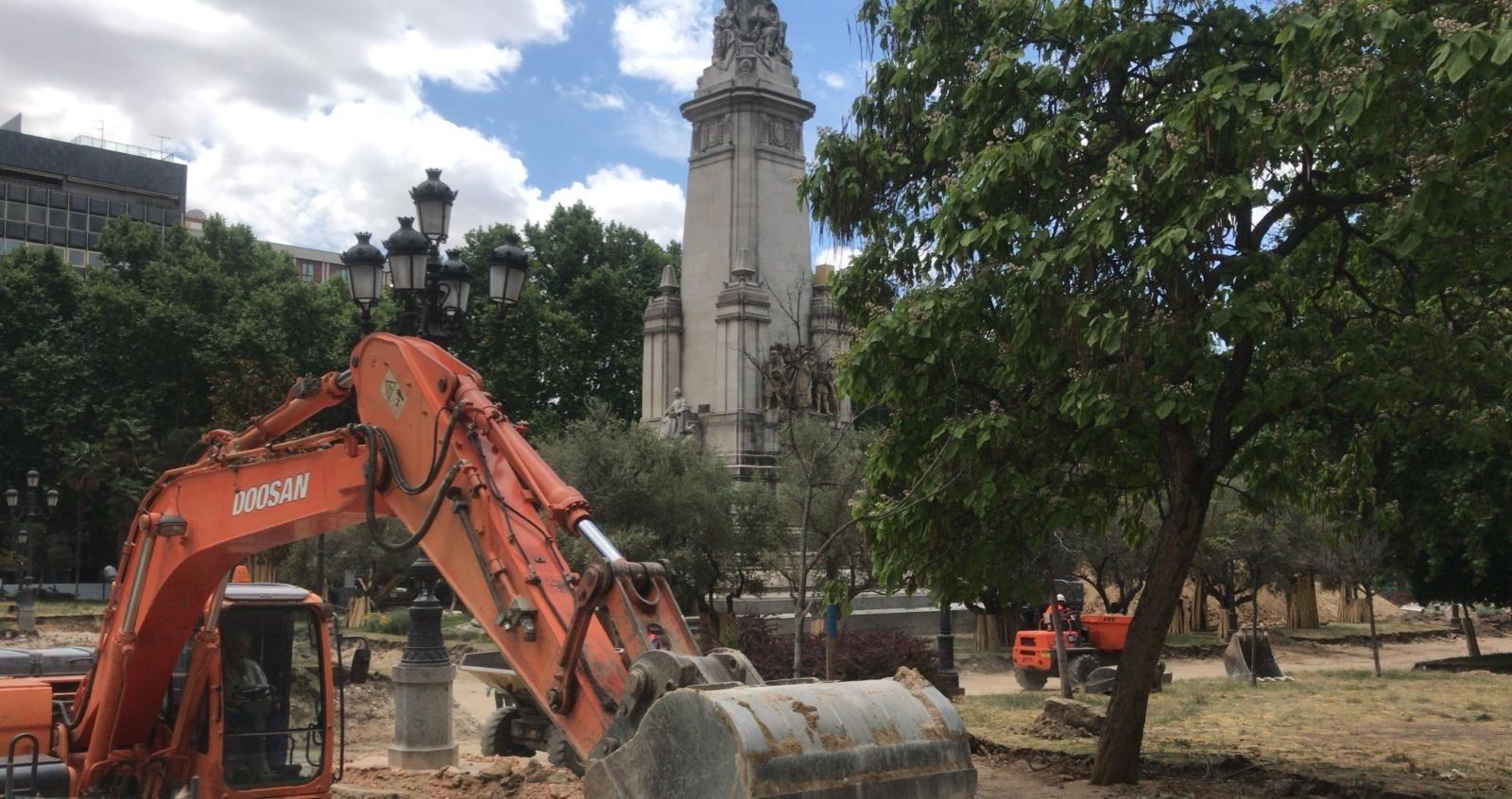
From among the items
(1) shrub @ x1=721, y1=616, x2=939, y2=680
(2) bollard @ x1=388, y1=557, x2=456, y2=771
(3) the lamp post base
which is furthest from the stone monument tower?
(2) bollard @ x1=388, y1=557, x2=456, y2=771

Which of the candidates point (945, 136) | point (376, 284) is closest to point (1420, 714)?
point (945, 136)

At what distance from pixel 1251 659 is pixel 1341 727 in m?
8.15

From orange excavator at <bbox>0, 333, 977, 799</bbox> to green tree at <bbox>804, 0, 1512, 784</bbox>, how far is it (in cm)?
473

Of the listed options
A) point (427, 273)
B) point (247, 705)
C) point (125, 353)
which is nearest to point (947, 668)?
point (427, 273)

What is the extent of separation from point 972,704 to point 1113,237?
12408 mm

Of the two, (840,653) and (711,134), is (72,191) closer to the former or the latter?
(711,134)

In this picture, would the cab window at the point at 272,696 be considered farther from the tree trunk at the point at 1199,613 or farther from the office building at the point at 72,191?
the office building at the point at 72,191

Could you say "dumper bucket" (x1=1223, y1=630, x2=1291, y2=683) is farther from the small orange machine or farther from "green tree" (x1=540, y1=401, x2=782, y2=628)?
"green tree" (x1=540, y1=401, x2=782, y2=628)

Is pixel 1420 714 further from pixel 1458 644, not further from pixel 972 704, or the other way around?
pixel 1458 644

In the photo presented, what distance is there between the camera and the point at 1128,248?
10.5 m

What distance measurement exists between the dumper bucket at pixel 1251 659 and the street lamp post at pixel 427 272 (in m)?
17.8

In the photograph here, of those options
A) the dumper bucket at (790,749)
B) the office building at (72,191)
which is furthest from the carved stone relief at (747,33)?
the office building at (72,191)

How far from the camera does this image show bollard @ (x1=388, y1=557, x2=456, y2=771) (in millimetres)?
14492

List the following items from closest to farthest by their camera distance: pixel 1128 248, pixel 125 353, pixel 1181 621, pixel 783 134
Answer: pixel 1128 248 → pixel 783 134 → pixel 1181 621 → pixel 125 353
